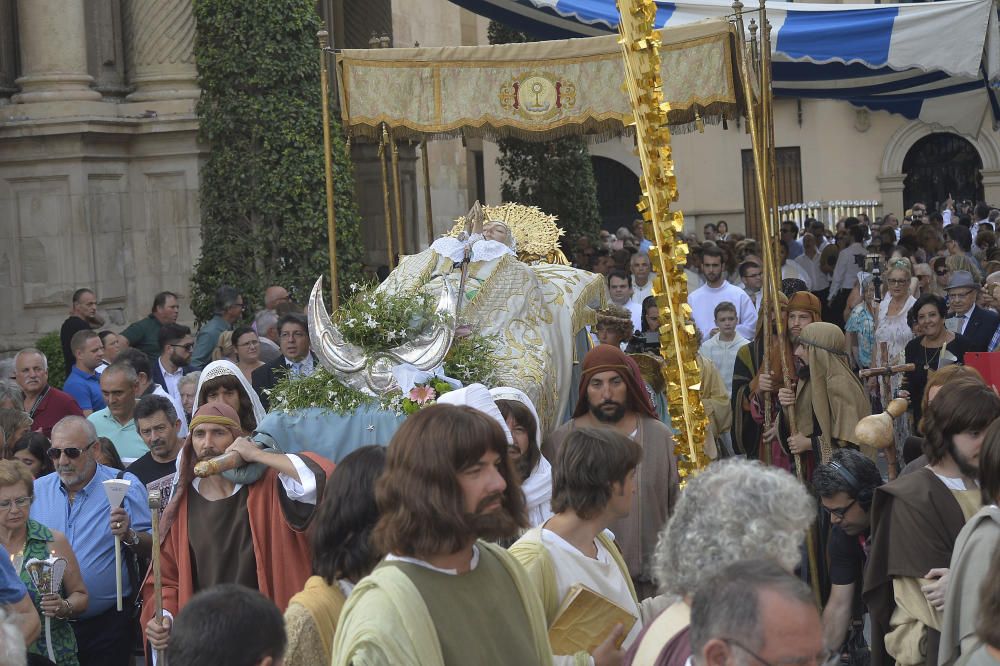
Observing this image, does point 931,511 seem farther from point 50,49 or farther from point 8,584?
point 50,49

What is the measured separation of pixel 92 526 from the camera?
19.7 ft

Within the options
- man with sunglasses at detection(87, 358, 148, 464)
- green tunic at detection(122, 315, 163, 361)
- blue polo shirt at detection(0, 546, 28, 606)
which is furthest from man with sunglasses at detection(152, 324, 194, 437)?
blue polo shirt at detection(0, 546, 28, 606)

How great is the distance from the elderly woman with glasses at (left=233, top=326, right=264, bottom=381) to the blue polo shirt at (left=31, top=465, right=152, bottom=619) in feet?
10.9

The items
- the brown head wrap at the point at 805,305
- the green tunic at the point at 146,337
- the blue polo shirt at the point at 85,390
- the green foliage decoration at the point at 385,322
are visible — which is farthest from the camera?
the green tunic at the point at 146,337

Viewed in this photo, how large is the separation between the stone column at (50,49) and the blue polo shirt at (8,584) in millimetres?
8908

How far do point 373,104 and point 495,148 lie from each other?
73.5 ft

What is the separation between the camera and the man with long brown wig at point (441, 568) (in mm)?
3064

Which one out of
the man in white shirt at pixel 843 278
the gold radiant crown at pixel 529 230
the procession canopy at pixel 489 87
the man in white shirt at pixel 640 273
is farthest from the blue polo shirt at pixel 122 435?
the man in white shirt at pixel 843 278

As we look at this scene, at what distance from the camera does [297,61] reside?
1309cm

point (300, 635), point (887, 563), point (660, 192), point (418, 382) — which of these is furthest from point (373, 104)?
point (300, 635)

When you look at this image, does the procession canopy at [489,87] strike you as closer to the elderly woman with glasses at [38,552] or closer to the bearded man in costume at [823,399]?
the bearded man in costume at [823,399]

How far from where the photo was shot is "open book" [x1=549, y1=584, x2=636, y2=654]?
3777mm

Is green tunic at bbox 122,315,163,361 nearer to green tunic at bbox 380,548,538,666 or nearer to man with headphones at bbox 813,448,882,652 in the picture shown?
man with headphones at bbox 813,448,882,652

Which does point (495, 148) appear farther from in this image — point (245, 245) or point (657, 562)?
point (657, 562)
